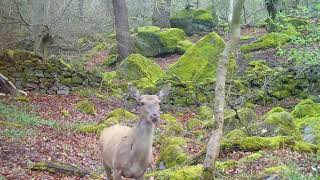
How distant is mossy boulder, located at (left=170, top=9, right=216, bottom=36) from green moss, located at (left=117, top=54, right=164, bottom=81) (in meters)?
10.8

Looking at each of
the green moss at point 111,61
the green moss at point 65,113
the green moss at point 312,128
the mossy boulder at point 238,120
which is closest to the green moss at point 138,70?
the green moss at point 111,61

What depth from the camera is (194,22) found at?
33.1 metres

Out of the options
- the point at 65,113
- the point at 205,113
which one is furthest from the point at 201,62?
the point at 65,113

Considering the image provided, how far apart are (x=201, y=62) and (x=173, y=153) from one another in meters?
11.7

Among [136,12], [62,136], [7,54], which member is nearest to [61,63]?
[7,54]

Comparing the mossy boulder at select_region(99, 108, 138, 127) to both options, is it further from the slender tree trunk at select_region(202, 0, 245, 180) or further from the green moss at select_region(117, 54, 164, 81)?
the slender tree trunk at select_region(202, 0, 245, 180)

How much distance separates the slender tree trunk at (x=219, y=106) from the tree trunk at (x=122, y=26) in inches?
739

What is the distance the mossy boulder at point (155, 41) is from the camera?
1149 inches

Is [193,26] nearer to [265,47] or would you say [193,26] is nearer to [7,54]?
[265,47]

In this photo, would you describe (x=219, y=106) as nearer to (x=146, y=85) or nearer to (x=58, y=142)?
(x=58, y=142)

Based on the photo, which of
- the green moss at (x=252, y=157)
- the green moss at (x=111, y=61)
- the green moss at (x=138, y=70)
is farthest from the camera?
the green moss at (x=111, y=61)

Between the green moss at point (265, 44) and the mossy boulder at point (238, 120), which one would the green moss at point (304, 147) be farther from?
the green moss at point (265, 44)

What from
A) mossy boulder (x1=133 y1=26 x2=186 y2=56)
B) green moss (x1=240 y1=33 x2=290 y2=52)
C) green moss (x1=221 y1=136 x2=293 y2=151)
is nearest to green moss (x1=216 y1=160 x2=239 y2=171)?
green moss (x1=221 y1=136 x2=293 y2=151)

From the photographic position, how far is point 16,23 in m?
21.5
